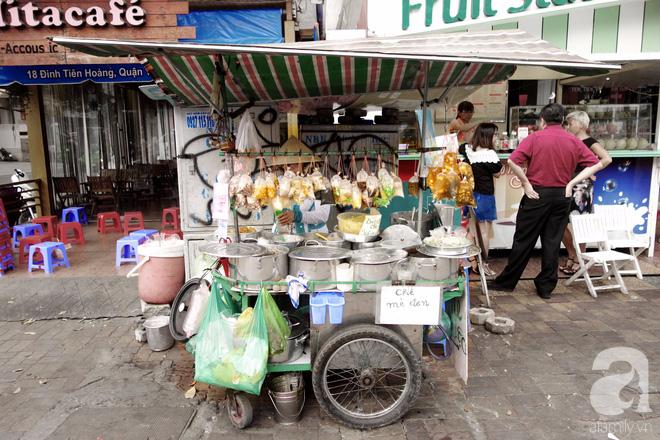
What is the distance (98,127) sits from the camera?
37.6ft

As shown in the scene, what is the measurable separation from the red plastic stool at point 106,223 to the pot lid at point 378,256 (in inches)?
270

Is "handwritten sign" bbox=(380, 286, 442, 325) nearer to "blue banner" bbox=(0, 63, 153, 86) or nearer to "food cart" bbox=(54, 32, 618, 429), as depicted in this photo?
"food cart" bbox=(54, 32, 618, 429)

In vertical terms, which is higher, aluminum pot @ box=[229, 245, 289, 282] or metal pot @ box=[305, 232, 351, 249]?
metal pot @ box=[305, 232, 351, 249]

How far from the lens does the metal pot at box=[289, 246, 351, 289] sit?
3008 mm

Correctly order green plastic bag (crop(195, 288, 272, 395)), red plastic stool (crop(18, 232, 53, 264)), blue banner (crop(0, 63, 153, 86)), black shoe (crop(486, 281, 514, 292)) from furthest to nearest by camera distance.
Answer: blue banner (crop(0, 63, 153, 86)), red plastic stool (crop(18, 232, 53, 264)), black shoe (crop(486, 281, 514, 292)), green plastic bag (crop(195, 288, 272, 395))

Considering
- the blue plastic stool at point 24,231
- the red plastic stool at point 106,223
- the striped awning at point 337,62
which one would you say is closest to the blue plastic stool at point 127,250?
the blue plastic stool at point 24,231

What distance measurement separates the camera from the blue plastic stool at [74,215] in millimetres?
8492

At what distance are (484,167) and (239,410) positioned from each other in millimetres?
3775

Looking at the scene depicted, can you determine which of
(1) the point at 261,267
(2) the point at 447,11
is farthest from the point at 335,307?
(2) the point at 447,11

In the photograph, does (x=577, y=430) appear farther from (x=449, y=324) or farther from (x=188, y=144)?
(x=188, y=144)

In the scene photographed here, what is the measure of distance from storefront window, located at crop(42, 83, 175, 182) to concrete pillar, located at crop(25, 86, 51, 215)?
55 centimetres

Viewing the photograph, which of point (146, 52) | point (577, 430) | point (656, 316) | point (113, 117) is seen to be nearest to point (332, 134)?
point (146, 52)

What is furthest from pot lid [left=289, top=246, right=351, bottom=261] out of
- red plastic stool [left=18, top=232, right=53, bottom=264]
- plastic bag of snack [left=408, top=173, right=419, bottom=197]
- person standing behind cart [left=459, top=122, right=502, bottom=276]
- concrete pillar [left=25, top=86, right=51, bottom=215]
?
concrete pillar [left=25, top=86, right=51, bottom=215]

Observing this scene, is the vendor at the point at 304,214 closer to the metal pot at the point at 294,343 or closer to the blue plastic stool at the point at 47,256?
the metal pot at the point at 294,343
